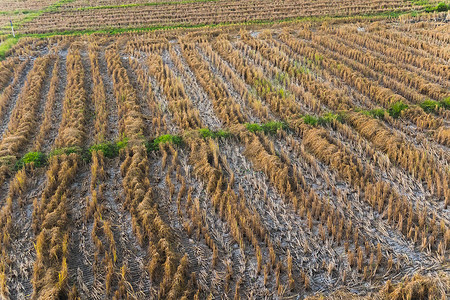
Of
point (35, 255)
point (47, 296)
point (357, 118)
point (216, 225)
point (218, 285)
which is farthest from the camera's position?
point (357, 118)

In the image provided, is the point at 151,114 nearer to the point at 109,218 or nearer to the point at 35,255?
the point at 109,218

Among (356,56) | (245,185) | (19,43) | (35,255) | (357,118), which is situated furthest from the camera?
(19,43)

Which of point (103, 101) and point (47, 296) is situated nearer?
point (47, 296)

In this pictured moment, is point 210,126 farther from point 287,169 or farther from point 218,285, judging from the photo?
point 218,285

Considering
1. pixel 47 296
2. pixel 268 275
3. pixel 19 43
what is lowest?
pixel 268 275

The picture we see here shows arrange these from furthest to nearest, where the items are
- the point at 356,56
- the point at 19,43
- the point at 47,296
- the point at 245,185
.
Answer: the point at 19,43, the point at 356,56, the point at 245,185, the point at 47,296

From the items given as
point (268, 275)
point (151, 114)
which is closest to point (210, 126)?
point (151, 114)

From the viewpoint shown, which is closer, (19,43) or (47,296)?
(47,296)

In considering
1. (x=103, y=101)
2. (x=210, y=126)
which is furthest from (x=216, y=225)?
(x=103, y=101)

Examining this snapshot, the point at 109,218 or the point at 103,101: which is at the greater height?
the point at 103,101
